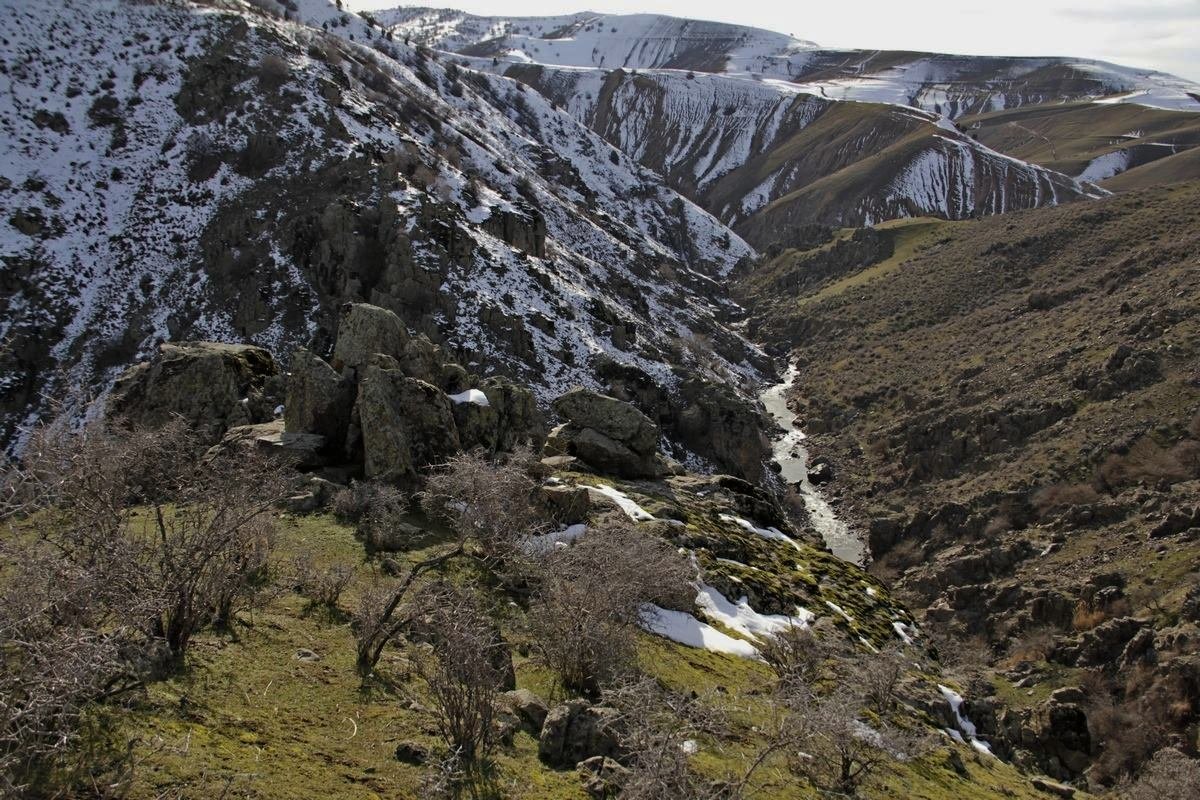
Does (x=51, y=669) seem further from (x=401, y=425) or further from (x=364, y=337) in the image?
(x=364, y=337)

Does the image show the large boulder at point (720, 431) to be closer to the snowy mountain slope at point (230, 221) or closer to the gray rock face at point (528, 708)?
the snowy mountain slope at point (230, 221)

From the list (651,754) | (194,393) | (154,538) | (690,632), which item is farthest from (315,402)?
(651,754)

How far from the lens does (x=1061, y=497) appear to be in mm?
40281

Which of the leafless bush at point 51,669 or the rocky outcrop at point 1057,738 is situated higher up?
the leafless bush at point 51,669

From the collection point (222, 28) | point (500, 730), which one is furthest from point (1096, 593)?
point (222, 28)

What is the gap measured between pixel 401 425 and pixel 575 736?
9954 millimetres

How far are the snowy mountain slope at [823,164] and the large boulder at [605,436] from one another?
106 metres

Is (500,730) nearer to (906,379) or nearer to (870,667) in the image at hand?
(870,667)

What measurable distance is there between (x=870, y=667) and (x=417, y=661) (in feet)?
28.4

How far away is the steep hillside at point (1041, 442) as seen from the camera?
2684cm

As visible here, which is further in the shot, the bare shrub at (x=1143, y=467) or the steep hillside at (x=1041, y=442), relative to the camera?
the bare shrub at (x=1143, y=467)

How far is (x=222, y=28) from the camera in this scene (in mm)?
57500

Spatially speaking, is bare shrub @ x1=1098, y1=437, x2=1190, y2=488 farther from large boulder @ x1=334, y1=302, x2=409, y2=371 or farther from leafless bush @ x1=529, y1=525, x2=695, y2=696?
large boulder @ x1=334, y1=302, x2=409, y2=371

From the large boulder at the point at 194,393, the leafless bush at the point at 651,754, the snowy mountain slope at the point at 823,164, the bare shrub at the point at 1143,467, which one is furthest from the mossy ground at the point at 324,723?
the snowy mountain slope at the point at 823,164
